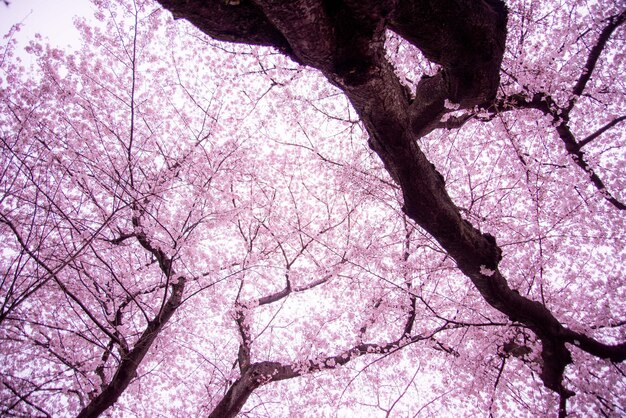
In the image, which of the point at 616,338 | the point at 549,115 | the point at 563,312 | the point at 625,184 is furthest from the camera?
the point at 563,312

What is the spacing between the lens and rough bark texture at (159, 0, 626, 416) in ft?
6.88

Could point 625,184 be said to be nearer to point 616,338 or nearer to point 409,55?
point 616,338

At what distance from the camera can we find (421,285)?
24.0 feet

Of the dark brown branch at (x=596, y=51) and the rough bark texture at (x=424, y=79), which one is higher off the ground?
the dark brown branch at (x=596, y=51)

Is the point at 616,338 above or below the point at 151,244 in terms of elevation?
above

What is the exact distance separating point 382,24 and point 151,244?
213 inches

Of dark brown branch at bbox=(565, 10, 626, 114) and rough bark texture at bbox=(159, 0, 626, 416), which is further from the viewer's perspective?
dark brown branch at bbox=(565, 10, 626, 114)

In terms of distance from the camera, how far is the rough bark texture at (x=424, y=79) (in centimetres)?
210

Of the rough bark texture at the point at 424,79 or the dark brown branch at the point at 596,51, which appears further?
the dark brown branch at the point at 596,51

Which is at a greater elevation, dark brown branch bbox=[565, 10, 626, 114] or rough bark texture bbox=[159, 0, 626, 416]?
dark brown branch bbox=[565, 10, 626, 114]

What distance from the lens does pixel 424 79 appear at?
4.14 meters

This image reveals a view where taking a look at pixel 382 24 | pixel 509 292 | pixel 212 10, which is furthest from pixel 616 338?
pixel 212 10

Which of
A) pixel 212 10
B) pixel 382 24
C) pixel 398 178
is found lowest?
pixel 212 10

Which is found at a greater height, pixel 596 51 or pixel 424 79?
pixel 596 51
